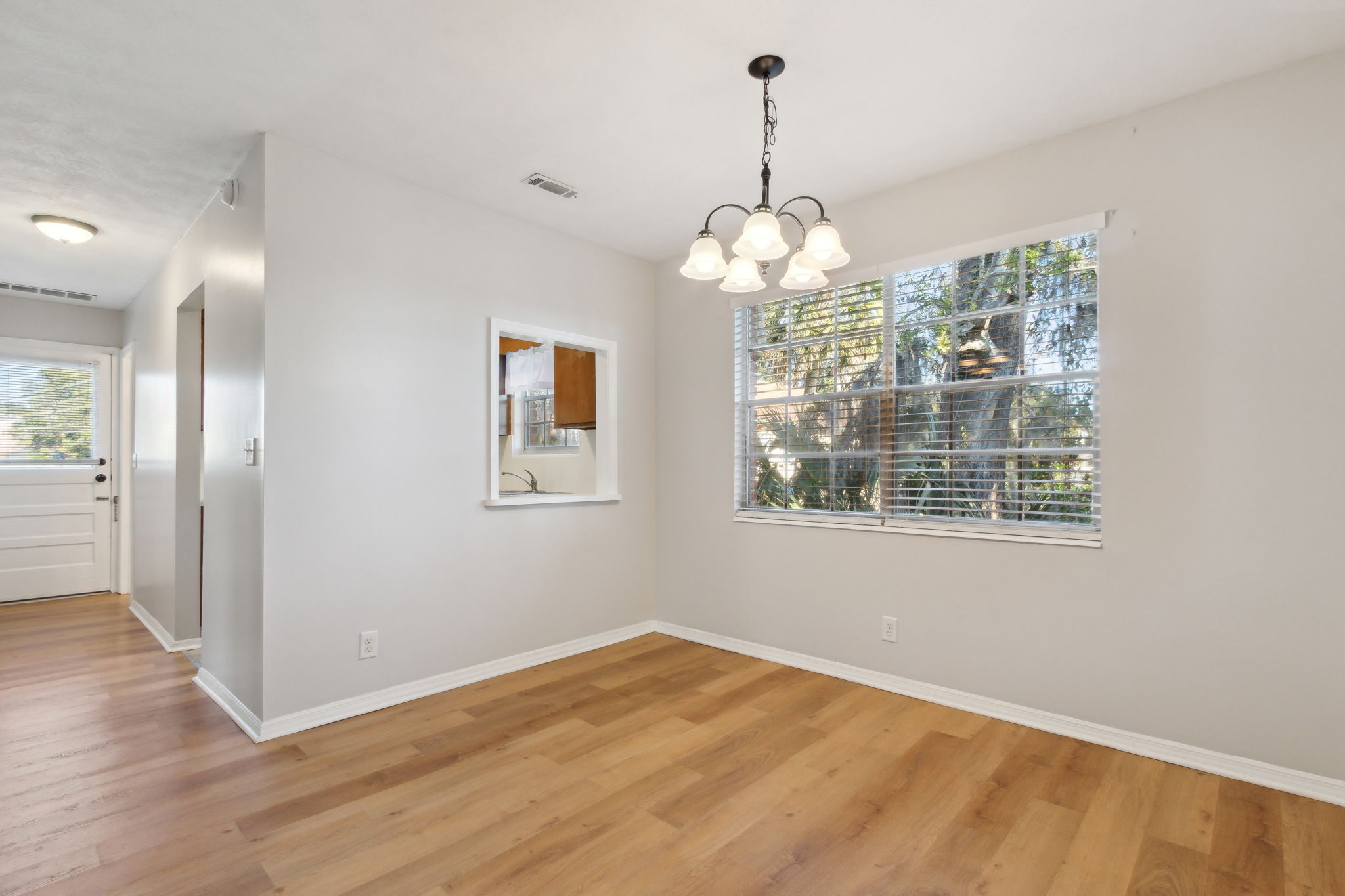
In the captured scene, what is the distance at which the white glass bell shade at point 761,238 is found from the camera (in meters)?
2.07

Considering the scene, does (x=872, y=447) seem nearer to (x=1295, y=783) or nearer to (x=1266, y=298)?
(x=1266, y=298)

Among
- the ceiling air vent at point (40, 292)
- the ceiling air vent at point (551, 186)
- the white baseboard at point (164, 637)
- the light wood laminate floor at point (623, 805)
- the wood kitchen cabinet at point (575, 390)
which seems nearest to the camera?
the light wood laminate floor at point (623, 805)

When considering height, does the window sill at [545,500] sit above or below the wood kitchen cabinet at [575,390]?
below

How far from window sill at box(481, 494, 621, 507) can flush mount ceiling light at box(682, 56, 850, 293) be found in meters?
1.85

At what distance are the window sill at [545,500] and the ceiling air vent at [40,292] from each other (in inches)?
175

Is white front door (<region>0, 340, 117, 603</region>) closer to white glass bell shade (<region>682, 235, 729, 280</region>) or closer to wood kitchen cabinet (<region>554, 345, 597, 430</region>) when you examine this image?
wood kitchen cabinet (<region>554, 345, 597, 430</region>)

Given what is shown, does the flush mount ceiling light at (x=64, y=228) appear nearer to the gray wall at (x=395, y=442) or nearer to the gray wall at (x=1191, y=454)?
the gray wall at (x=395, y=442)

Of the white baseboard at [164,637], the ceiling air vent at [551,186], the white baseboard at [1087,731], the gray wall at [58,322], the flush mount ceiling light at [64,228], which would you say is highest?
the ceiling air vent at [551,186]

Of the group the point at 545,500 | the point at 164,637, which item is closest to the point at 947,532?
the point at 545,500

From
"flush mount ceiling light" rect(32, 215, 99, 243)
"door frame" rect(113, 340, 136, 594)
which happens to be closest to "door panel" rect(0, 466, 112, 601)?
"door frame" rect(113, 340, 136, 594)

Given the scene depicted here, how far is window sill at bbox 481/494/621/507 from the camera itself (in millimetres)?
3664

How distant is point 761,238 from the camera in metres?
2.08

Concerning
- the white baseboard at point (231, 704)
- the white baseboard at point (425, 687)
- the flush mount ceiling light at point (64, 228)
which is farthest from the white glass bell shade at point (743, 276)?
the flush mount ceiling light at point (64, 228)

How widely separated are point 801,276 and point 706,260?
36cm
